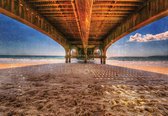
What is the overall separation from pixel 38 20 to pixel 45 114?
9088 millimetres

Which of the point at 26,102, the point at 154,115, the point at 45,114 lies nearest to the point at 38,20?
the point at 26,102

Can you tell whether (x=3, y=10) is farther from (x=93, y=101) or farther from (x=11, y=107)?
(x=93, y=101)

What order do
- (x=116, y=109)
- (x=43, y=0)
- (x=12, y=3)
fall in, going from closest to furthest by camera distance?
(x=116, y=109)
(x=12, y=3)
(x=43, y=0)

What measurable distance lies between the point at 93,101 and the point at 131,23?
8612mm

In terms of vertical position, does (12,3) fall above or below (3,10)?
above

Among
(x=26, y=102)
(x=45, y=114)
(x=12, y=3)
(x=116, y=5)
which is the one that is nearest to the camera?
(x=45, y=114)

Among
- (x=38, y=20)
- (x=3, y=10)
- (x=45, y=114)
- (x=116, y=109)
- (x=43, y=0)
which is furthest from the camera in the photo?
(x=38, y=20)

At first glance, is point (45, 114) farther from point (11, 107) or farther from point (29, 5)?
point (29, 5)

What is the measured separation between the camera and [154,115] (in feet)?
7.55

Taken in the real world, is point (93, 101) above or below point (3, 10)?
below

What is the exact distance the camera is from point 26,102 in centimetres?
288

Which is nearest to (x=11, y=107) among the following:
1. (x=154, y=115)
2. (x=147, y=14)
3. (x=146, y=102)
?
(x=154, y=115)

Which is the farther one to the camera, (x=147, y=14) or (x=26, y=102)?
(x=147, y=14)

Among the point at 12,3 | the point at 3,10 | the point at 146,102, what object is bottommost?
the point at 146,102
